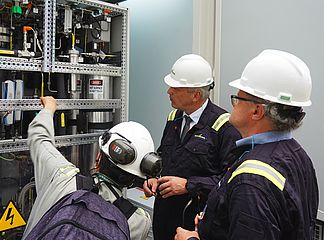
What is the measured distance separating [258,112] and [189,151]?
75 cm

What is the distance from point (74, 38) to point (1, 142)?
83 centimetres

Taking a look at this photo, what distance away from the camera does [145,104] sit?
3.14 m

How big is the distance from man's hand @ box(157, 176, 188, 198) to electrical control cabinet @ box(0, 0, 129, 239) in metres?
0.74

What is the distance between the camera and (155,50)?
9.93 ft

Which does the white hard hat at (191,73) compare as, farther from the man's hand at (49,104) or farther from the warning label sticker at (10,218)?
the warning label sticker at (10,218)

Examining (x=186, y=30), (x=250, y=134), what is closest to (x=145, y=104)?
(x=186, y=30)

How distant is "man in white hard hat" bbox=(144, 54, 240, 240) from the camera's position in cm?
169

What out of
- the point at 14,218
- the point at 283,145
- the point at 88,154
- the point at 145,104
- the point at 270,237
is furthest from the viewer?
the point at 145,104

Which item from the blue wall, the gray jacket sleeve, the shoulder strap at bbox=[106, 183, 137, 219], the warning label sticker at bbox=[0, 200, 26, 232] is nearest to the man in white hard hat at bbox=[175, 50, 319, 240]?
the shoulder strap at bbox=[106, 183, 137, 219]

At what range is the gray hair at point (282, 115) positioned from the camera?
3.31ft

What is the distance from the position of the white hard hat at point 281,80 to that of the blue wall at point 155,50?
1713 millimetres

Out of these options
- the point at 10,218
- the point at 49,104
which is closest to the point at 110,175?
the point at 49,104

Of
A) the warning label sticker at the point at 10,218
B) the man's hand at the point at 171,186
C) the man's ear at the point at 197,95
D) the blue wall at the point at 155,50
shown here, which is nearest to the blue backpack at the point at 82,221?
the man's hand at the point at 171,186

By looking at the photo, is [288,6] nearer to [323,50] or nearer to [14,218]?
[323,50]
